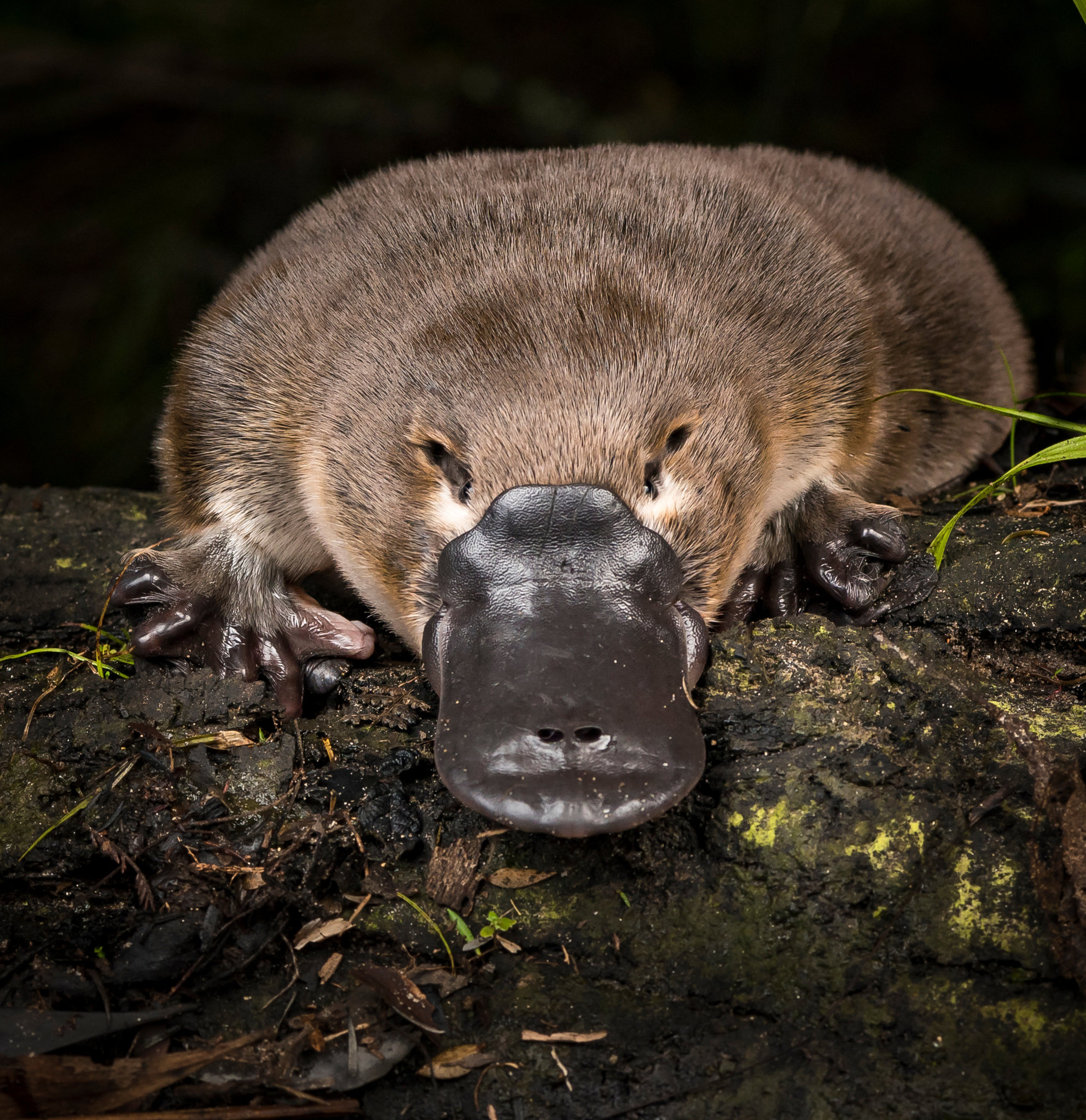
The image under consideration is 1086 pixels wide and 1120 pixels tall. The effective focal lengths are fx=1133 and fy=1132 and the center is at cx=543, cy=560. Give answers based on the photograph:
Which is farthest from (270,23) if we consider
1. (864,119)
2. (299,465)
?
(299,465)

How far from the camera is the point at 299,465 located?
218 centimetres

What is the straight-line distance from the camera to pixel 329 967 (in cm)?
166

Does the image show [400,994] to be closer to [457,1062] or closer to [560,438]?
[457,1062]

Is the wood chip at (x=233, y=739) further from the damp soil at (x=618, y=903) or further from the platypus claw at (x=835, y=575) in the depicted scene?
the platypus claw at (x=835, y=575)

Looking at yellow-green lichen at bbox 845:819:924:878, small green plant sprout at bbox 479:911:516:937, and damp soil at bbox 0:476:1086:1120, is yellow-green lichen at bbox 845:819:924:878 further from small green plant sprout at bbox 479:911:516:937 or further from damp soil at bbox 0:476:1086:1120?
small green plant sprout at bbox 479:911:516:937

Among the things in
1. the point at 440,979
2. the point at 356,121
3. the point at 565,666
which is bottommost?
the point at 440,979

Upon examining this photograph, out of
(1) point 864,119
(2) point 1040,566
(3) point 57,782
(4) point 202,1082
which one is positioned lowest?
(4) point 202,1082

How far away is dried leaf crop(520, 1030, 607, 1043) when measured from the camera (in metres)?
1.58

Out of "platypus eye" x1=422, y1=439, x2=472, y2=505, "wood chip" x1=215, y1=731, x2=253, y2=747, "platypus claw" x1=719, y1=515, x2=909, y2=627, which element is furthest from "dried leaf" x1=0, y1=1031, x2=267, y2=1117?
"platypus claw" x1=719, y1=515, x2=909, y2=627

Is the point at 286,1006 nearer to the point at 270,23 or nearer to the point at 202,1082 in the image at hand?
the point at 202,1082

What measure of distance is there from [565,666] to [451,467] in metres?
0.45

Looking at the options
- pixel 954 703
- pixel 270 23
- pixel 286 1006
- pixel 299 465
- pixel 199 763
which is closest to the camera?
pixel 286 1006

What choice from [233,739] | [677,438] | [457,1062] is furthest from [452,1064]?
[677,438]

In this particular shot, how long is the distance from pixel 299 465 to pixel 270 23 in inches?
153
